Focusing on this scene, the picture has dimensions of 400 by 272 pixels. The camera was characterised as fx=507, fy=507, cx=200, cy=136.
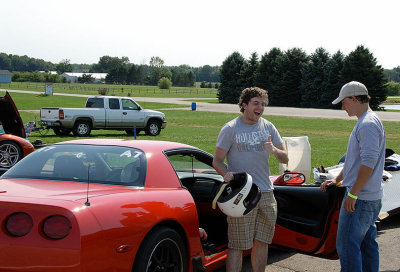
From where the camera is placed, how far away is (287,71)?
59.7 meters

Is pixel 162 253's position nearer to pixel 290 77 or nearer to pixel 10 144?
pixel 10 144

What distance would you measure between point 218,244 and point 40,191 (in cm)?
195

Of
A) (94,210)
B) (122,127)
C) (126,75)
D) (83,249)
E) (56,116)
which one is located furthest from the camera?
(126,75)

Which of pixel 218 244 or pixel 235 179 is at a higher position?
pixel 235 179

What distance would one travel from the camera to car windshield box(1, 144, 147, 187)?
4.20 m

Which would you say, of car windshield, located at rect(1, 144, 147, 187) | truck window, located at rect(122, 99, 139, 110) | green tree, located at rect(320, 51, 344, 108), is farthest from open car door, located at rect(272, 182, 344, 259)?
green tree, located at rect(320, 51, 344, 108)

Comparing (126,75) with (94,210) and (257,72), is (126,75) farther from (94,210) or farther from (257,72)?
(94,210)

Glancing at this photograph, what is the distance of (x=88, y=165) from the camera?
4.30 metres

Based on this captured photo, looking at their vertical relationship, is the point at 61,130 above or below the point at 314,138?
below

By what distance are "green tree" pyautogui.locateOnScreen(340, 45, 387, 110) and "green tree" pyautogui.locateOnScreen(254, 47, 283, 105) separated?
10.7 meters

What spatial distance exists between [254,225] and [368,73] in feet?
164

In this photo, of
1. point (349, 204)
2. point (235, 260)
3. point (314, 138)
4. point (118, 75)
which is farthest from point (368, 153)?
point (118, 75)

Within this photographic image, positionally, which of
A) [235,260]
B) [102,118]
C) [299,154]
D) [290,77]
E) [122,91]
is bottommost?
[122,91]

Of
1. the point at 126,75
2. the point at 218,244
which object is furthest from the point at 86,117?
the point at 126,75
